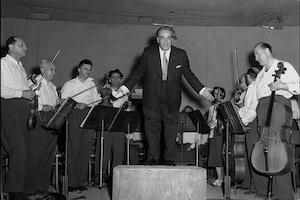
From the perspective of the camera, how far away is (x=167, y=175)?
10.4 feet

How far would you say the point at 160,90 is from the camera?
139 inches

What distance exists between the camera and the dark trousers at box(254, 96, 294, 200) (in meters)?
3.39

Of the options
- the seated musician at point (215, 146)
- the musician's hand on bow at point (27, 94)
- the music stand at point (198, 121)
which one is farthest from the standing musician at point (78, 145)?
the seated musician at point (215, 146)

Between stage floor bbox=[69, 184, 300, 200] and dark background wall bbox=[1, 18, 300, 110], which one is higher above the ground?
dark background wall bbox=[1, 18, 300, 110]

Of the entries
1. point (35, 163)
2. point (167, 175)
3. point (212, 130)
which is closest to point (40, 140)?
point (35, 163)

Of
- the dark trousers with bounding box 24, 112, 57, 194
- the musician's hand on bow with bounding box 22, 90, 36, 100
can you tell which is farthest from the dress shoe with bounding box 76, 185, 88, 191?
the musician's hand on bow with bounding box 22, 90, 36, 100

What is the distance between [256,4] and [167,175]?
12.1ft

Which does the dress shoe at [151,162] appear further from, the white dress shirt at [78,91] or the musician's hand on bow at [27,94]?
the white dress shirt at [78,91]

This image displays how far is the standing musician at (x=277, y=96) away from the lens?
134 inches

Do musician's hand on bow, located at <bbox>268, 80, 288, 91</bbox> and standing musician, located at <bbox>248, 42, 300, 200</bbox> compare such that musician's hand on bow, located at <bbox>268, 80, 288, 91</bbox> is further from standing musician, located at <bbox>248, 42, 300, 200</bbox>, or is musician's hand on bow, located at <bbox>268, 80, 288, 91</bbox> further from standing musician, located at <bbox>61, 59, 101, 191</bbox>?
standing musician, located at <bbox>61, 59, 101, 191</bbox>

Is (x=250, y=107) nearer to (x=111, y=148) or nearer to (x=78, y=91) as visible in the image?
(x=111, y=148)

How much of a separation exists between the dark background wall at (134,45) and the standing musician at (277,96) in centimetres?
336

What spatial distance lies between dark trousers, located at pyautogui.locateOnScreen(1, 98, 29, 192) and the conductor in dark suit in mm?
865

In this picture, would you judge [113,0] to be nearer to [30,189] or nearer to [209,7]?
[209,7]
